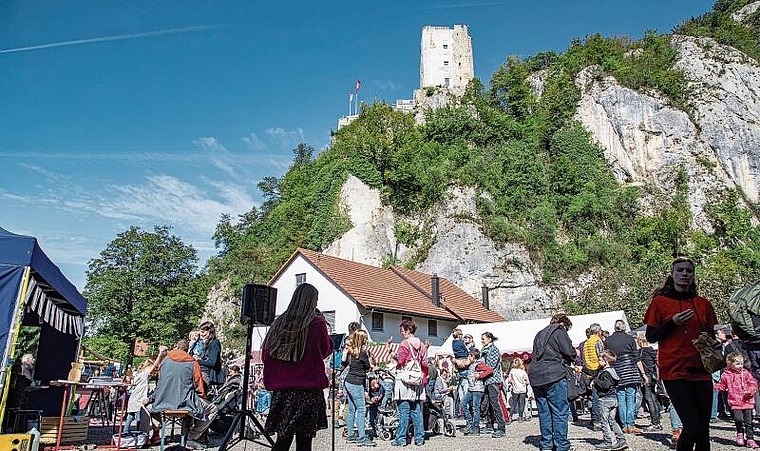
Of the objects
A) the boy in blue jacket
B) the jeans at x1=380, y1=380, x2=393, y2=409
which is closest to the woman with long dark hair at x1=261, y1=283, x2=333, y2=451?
the boy in blue jacket

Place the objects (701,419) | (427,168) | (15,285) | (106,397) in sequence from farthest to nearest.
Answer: (427,168) → (106,397) → (15,285) → (701,419)

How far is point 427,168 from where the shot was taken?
4356 centimetres

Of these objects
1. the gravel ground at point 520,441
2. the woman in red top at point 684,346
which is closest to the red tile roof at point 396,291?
the gravel ground at point 520,441

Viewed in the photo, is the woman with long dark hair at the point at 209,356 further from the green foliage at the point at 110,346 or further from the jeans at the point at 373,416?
the green foliage at the point at 110,346

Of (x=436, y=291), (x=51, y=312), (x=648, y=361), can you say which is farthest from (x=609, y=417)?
(x=436, y=291)

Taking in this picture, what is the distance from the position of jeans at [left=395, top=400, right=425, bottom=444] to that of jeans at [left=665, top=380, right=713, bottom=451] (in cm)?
516

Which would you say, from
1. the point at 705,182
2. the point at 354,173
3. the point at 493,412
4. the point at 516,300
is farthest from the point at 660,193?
the point at 493,412

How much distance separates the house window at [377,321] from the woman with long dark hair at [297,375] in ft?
78.5

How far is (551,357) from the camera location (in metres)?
7.13

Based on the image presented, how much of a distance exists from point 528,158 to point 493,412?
35.7 metres

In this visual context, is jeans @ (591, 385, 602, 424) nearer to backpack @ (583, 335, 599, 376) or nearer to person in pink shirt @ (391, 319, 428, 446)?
backpack @ (583, 335, 599, 376)

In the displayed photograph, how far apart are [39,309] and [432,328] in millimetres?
24160

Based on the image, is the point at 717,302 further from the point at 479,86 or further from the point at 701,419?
the point at 701,419

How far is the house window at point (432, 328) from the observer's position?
101 ft
